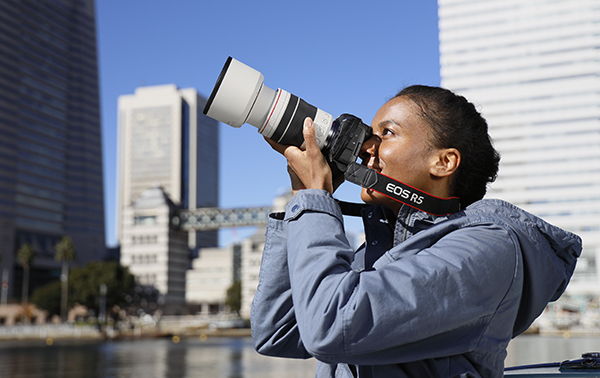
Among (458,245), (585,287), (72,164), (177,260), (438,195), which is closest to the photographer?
(458,245)

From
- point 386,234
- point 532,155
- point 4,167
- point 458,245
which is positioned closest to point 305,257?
point 458,245

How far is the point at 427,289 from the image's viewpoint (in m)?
1.00

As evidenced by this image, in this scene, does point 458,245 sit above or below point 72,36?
below

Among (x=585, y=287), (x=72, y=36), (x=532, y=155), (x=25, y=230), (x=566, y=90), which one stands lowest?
(x=585, y=287)

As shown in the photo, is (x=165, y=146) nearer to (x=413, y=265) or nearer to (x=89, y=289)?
(x=89, y=289)

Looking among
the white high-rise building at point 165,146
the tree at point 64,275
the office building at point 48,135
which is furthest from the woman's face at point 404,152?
the white high-rise building at point 165,146

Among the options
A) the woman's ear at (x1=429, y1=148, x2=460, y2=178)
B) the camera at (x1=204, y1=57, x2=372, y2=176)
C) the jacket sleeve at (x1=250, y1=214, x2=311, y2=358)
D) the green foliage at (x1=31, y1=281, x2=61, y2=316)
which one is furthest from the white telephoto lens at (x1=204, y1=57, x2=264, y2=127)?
the green foliage at (x1=31, y1=281, x2=61, y2=316)

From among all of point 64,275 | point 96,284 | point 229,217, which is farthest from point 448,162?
point 229,217

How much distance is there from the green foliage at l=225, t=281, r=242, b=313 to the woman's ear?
3350 inches

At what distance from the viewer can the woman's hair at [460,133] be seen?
1396 millimetres

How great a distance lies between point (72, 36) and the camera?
90.8 m

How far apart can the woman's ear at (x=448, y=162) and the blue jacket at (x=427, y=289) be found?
0.57 feet

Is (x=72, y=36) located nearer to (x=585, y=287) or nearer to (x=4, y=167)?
(x=4, y=167)

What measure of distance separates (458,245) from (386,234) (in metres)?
0.38
